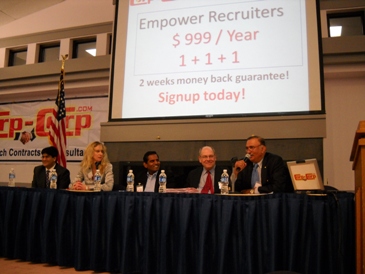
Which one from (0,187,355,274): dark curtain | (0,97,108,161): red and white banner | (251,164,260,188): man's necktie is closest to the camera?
(0,187,355,274): dark curtain

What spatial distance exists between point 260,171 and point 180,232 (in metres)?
0.99

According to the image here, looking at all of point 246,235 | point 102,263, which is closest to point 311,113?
point 246,235

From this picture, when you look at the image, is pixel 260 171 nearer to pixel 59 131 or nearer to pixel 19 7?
pixel 59 131

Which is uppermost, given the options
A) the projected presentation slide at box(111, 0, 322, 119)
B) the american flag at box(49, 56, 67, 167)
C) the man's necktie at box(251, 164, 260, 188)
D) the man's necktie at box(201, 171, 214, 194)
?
the projected presentation slide at box(111, 0, 322, 119)

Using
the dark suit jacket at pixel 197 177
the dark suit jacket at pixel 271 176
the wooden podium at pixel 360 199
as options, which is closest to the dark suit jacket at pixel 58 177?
the dark suit jacket at pixel 197 177

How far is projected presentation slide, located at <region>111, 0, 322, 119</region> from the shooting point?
3.55 meters

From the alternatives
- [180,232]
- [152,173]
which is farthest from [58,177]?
[180,232]

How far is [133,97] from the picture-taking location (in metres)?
4.06

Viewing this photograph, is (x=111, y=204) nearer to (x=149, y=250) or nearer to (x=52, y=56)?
(x=149, y=250)

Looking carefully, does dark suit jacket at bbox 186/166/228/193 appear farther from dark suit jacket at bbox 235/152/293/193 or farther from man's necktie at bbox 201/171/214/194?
dark suit jacket at bbox 235/152/293/193

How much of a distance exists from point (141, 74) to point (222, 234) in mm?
2472

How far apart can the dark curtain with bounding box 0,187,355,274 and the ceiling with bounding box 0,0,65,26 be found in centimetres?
416

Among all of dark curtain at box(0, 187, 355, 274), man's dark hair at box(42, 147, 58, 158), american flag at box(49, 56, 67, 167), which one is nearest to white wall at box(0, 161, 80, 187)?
american flag at box(49, 56, 67, 167)

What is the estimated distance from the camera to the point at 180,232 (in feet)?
7.34
